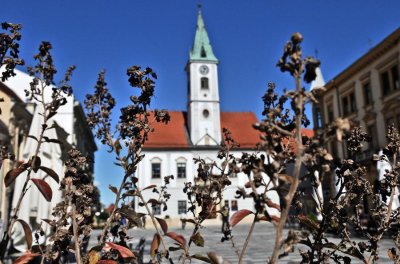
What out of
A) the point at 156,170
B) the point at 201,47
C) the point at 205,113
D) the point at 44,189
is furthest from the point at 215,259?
the point at 201,47

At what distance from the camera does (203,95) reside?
44562 mm

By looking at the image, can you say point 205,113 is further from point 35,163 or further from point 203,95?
point 35,163

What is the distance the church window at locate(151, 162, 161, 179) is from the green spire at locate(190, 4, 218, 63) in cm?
1280

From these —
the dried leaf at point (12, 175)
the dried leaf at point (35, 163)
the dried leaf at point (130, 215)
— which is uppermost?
the dried leaf at point (35, 163)

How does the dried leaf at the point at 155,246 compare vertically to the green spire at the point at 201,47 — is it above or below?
below

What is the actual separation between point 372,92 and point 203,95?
21378 mm

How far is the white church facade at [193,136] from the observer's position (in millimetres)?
41000

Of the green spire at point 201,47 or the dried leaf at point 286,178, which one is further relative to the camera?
the green spire at point 201,47

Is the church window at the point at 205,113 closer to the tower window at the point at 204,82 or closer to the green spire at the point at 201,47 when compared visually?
the tower window at the point at 204,82

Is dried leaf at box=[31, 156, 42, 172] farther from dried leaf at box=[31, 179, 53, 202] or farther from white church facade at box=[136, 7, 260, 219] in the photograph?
white church facade at box=[136, 7, 260, 219]

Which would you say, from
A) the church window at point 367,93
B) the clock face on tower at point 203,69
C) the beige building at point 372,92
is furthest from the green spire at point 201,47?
the church window at point 367,93

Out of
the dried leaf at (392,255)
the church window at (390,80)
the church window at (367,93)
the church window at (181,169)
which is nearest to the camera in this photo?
the dried leaf at (392,255)

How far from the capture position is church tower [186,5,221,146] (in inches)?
1719

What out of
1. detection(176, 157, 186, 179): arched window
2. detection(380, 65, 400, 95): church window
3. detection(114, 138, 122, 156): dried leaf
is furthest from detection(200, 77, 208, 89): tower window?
detection(114, 138, 122, 156): dried leaf
